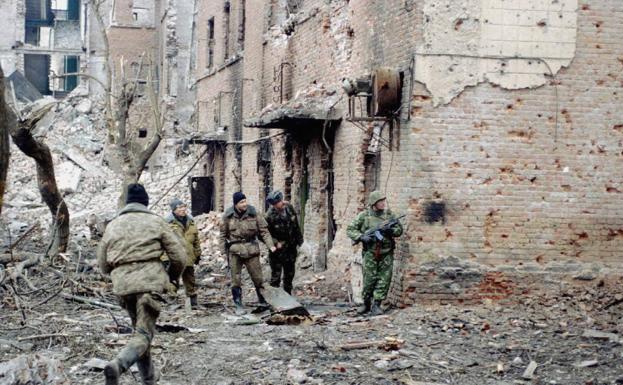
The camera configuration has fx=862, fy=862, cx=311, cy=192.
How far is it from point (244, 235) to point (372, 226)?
6.00ft

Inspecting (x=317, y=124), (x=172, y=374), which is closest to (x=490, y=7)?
(x=317, y=124)

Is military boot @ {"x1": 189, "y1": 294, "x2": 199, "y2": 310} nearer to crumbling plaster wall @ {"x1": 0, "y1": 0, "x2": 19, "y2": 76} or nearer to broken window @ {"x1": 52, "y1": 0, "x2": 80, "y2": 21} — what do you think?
crumbling plaster wall @ {"x1": 0, "y1": 0, "x2": 19, "y2": 76}

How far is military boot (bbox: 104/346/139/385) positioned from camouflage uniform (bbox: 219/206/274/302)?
4932 millimetres

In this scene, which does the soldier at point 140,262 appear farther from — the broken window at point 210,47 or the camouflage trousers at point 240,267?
the broken window at point 210,47

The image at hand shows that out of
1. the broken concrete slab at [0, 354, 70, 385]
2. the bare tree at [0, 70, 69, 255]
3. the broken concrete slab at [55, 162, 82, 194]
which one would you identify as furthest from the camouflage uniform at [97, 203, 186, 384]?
the broken concrete slab at [55, 162, 82, 194]

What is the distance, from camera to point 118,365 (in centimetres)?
676

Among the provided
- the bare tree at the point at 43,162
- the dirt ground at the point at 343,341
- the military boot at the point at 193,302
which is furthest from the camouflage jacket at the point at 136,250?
the bare tree at the point at 43,162

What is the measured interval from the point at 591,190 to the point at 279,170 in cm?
831

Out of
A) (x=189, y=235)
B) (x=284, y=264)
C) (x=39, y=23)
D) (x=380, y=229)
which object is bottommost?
(x=284, y=264)

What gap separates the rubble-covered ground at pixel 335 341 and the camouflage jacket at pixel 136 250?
0.90 metres

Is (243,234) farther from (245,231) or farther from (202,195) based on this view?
(202,195)

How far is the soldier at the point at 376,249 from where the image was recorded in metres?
11.2

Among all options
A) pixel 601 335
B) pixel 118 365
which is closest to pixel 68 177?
pixel 601 335

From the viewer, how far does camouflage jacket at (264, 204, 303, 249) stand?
1241cm
